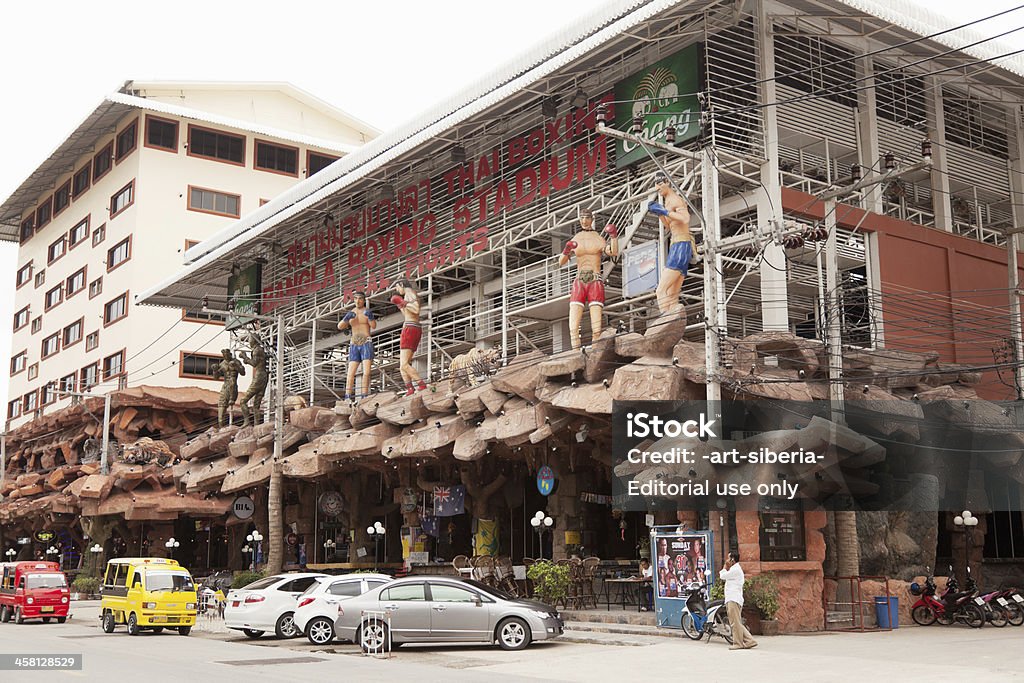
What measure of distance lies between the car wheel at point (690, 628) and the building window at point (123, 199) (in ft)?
170

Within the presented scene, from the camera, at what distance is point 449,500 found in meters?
34.2

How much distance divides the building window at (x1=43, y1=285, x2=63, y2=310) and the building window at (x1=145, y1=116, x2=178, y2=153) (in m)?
15.8

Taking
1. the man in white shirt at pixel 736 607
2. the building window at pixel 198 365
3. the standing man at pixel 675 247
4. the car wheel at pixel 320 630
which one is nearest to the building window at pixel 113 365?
the building window at pixel 198 365

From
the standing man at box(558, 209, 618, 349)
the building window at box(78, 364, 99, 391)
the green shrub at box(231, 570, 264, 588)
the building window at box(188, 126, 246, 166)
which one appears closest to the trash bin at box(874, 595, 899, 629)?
the standing man at box(558, 209, 618, 349)

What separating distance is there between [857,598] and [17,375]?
70.9m

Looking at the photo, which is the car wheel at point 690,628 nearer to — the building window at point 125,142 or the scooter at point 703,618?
the scooter at point 703,618

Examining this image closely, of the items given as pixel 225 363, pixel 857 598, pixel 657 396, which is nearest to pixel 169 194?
pixel 225 363

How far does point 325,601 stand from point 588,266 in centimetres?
1232

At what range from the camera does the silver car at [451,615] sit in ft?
66.9

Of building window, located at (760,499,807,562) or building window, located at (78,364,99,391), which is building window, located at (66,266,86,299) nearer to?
building window, located at (78,364,99,391)

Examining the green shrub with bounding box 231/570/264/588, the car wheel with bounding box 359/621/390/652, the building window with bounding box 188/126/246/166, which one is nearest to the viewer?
the car wheel with bounding box 359/621/390/652

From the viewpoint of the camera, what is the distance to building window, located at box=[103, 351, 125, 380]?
63406 millimetres

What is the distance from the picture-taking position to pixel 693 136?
2952 centimetres

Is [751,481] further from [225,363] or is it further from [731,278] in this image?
[225,363]
